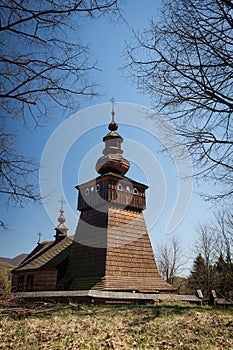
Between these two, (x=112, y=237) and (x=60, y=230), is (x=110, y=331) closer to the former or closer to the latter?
(x=112, y=237)

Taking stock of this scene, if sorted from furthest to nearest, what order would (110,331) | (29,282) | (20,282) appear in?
(20,282) < (29,282) < (110,331)

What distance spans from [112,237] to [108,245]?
724 mm

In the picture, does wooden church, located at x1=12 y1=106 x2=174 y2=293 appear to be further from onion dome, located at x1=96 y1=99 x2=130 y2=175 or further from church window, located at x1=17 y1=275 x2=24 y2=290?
church window, located at x1=17 y1=275 x2=24 y2=290

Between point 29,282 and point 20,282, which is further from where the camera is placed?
point 20,282

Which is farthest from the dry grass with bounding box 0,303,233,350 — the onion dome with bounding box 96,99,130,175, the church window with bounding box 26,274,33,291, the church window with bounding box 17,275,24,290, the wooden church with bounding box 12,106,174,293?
the church window with bounding box 17,275,24,290

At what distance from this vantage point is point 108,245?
19141 mm

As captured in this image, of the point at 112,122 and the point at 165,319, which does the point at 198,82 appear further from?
the point at 112,122

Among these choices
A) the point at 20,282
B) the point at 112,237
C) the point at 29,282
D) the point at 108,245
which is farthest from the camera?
the point at 20,282

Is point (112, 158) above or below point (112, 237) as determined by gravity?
above

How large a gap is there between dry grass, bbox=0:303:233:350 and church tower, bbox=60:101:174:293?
10.6m

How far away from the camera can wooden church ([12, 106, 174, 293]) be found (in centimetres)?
1872

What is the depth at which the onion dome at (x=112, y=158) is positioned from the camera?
2336 cm

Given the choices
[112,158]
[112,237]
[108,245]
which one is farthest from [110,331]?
[112,158]

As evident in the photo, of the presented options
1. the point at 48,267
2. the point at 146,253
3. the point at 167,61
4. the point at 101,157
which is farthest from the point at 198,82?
the point at 48,267
